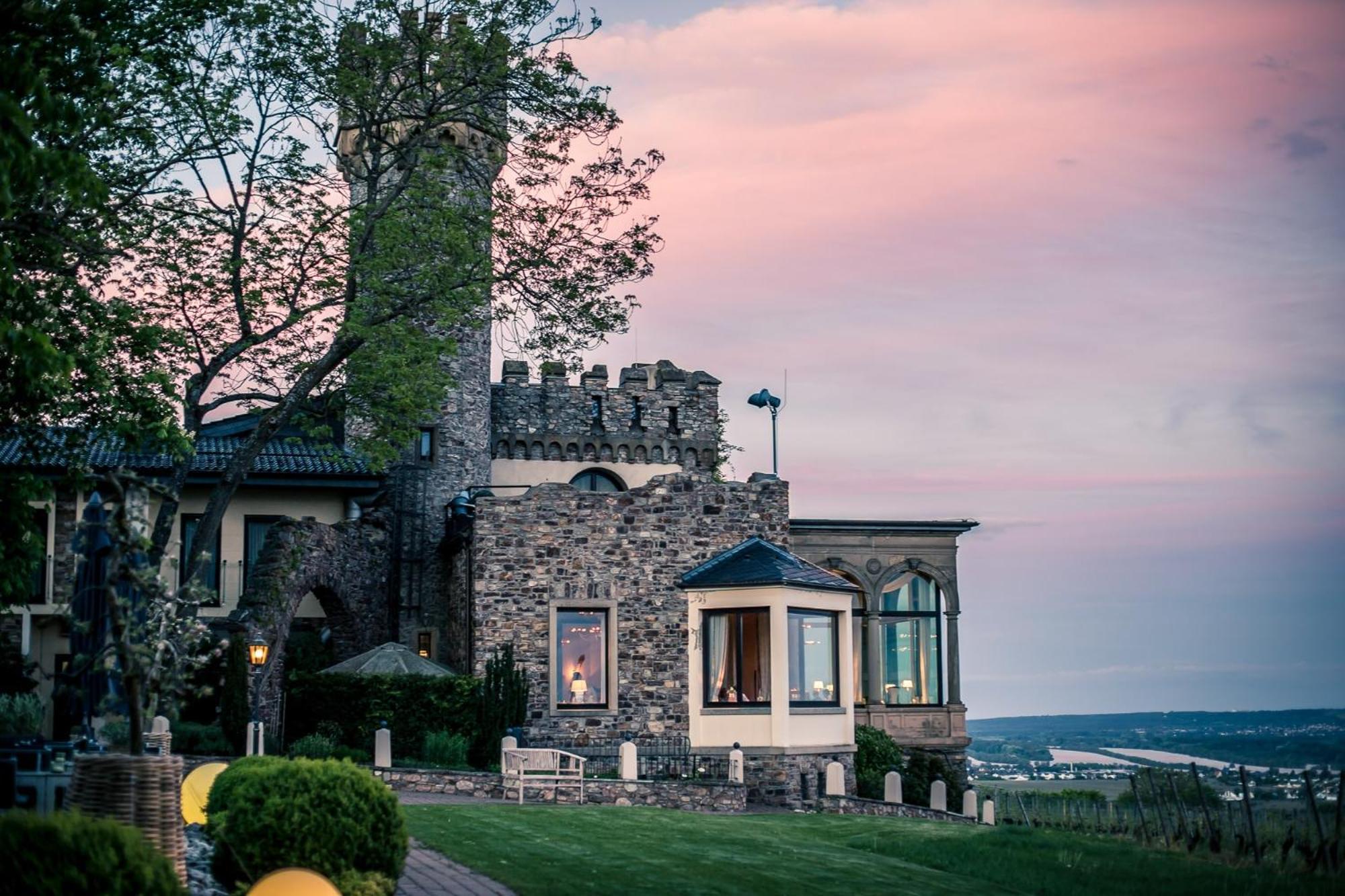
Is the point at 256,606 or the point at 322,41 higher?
the point at 322,41

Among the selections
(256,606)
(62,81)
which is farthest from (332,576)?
(62,81)

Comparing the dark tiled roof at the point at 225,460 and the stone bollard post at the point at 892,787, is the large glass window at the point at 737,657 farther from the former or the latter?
the dark tiled roof at the point at 225,460

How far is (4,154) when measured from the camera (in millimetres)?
11258

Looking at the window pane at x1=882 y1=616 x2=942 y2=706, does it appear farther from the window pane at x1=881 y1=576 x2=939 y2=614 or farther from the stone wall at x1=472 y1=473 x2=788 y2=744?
the stone wall at x1=472 y1=473 x2=788 y2=744

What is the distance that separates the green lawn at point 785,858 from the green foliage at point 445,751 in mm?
5239

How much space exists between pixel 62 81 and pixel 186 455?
7.90 metres

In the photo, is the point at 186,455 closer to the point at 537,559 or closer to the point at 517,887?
the point at 537,559

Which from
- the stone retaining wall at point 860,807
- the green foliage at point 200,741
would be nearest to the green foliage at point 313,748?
the green foliage at point 200,741

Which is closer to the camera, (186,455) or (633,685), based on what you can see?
(186,455)

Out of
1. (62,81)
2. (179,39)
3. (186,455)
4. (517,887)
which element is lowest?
(517,887)

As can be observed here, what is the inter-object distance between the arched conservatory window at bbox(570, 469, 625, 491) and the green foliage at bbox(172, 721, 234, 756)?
14.1 meters

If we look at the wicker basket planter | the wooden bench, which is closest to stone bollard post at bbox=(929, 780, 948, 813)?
the wooden bench

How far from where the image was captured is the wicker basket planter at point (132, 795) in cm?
905

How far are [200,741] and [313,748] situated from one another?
2.20 metres
